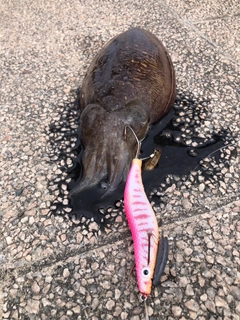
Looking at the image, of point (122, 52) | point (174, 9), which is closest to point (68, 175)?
point (122, 52)

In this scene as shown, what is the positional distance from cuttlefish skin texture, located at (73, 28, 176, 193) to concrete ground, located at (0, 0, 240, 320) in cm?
42

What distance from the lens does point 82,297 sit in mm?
2582

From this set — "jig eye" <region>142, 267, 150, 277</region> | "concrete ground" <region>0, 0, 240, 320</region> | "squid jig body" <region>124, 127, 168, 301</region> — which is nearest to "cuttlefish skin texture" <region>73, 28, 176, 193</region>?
"squid jig body" <region>124, 127, 168, 301</region>

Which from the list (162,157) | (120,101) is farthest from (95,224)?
→ (120,101)

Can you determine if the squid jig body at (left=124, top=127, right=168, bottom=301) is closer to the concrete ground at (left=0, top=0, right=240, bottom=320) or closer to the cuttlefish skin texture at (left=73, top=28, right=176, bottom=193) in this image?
the concrete ground at (left=0, top=0, right=240, bottom=320)

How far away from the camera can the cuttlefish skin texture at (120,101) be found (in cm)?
311

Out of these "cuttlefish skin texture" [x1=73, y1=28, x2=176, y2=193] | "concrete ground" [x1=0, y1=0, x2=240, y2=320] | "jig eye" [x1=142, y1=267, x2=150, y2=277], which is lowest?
"concrete ground" [x1=0, y1=0, x2=240, y2=320]

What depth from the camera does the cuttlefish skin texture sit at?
3105 mm

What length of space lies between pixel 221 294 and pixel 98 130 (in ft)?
5.40

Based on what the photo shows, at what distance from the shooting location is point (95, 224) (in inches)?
118

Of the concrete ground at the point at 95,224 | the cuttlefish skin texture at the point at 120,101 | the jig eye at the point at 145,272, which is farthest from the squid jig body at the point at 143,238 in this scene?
the cuttlefish skin texture at the point at 120,101

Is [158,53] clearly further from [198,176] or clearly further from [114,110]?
[198,176]

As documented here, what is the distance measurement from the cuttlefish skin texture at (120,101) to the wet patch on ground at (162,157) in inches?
5.2

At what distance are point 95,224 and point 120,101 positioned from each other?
1147mm
